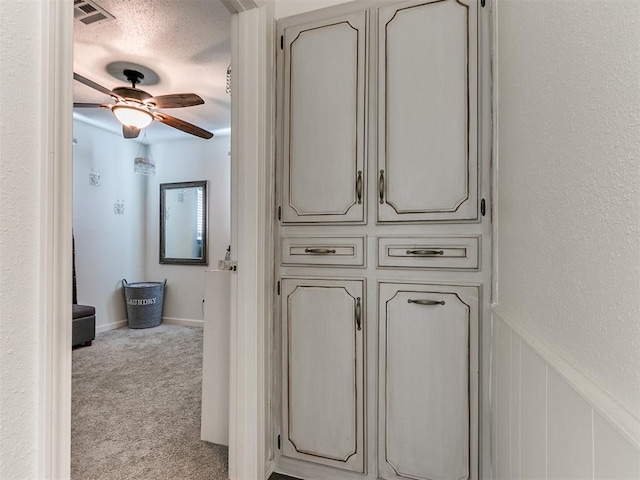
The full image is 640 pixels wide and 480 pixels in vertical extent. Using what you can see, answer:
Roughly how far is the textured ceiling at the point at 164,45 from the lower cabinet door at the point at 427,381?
1981mm

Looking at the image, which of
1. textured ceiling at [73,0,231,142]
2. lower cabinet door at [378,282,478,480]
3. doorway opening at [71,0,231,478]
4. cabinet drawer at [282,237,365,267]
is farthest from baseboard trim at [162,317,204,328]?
lower cabinet door at [378,282,478,480]

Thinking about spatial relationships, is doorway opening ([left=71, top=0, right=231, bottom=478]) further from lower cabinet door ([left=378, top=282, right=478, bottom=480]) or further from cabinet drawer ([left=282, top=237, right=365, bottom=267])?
lower cabinet door ([left=378, top=282, right=478, bottom=480])

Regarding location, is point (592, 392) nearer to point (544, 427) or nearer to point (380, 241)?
point (544, 427)

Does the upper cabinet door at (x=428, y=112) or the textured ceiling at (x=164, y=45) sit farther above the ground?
the textured ceiling at (x=164, y=45)

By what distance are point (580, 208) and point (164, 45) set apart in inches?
109

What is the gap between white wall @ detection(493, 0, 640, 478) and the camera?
44 cm

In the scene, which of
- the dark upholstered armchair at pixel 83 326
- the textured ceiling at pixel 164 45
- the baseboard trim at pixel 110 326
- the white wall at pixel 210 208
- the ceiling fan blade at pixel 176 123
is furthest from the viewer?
the white wall at pixel 210 208

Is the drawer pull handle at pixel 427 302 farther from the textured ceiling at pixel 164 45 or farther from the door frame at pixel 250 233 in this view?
the textured ceiling at pixel 164 45

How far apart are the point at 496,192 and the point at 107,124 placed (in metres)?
4.42

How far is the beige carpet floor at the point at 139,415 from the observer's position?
176cm

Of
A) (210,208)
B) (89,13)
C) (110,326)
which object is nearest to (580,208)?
(89,13)

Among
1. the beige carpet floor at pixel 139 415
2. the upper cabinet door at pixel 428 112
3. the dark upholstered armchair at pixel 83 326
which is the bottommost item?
the beige carpet floor at pixel 139 415

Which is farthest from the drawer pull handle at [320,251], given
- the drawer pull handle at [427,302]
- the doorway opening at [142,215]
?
the doorway opening at [142,215]

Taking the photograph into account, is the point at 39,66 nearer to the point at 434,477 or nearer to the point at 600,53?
the point at 600,53
